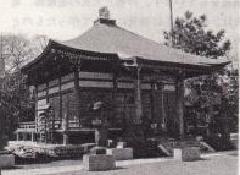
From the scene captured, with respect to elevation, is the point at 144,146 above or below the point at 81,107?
below

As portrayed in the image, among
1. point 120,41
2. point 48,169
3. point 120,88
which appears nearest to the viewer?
point 48,169

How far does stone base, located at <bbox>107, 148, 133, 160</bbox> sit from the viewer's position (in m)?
16.8

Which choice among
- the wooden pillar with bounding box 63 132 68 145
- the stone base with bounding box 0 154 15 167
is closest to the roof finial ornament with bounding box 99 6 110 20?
the wooden pillar with bounding box 63 132 68 145

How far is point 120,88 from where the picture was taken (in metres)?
22.4

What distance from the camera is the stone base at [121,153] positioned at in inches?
661

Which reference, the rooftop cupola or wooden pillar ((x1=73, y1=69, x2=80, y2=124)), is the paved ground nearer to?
wooden pillar ((x1=73, y1=69, x2=80, y2=124))

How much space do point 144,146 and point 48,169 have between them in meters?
5.57

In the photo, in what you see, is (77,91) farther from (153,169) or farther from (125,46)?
(153,169)

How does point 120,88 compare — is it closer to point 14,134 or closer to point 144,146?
point 144,146

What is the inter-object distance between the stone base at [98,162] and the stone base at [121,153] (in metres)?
3.14

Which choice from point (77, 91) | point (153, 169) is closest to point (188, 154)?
point (153, 169)

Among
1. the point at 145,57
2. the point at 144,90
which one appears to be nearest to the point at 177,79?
the point at 144,90

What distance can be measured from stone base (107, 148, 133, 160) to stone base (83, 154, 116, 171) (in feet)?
10.3

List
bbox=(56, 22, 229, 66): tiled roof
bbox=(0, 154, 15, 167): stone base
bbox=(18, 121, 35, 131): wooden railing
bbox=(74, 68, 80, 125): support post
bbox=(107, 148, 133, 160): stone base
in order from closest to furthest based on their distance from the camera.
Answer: bbox=(0, 154, 15, 167): stone base, bbox=(107, 148, 133, 160): stone base, bbox=(74, 68, 80, 125): support post, bbox=(56, 22, 229, 66): tiled roof, bbox=(18, 121, 35, 131): wooden railing
